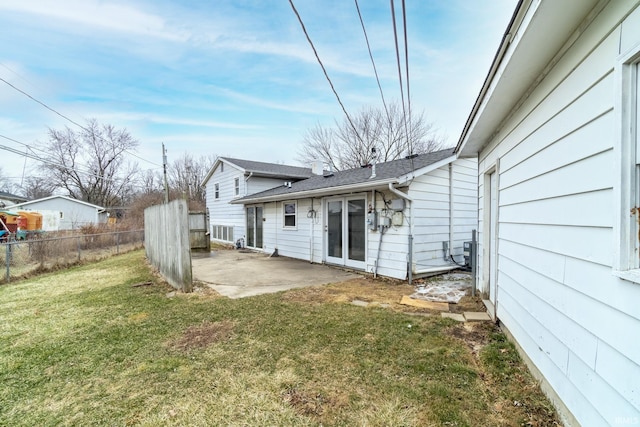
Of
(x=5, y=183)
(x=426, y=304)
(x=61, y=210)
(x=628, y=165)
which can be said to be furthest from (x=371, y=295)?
(x=5, y=183)

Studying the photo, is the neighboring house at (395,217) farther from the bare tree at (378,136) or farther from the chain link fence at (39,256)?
the bare tree at (378,136)

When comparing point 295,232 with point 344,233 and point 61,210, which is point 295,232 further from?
point 61,210

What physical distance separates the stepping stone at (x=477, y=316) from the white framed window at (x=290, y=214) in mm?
6214

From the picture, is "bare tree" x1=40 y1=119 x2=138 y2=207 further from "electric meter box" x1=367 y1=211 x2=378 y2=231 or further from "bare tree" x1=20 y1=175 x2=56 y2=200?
"electric meter box" x1=367 y1=211 x2=378 y2=231

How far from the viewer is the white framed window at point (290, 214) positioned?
9.63 metres

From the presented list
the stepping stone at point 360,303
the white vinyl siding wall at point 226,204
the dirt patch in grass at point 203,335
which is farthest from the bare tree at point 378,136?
the dirt patch in grass at point 203,335

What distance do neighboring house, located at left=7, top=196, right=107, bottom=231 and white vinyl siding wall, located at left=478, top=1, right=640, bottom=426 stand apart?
29561 mm

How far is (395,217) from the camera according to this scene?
646cm

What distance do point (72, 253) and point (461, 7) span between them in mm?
12231

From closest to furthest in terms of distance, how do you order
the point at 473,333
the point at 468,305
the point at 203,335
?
the point at 473,333, the point at 203,335, the point at 468,305

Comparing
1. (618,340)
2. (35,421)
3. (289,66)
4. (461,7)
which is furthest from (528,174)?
(289,66)

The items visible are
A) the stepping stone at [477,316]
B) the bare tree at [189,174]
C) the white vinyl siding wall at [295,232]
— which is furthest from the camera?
the bare tree at [189,174]

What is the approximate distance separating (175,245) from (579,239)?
6.11 meters

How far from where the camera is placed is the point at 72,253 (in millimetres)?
9656
